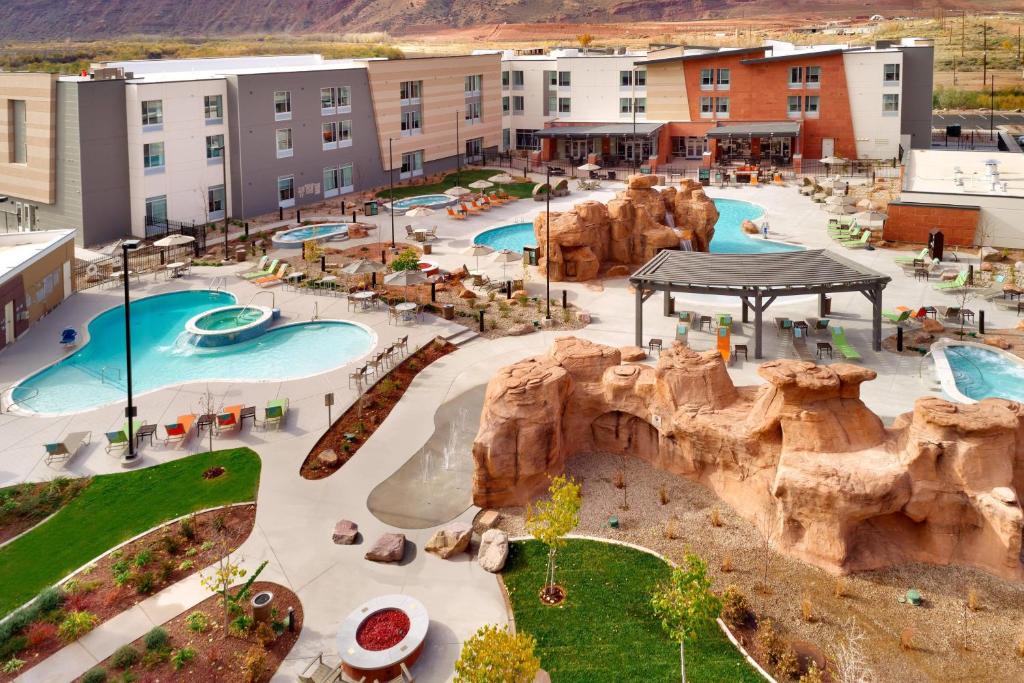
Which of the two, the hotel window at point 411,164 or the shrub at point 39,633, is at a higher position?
the hotel window at point 411,164

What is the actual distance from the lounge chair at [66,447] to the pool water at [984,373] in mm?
28447

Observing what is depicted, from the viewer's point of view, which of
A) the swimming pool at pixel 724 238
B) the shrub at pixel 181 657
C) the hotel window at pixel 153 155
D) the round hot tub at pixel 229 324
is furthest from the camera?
the hotel window at pixel 153 155

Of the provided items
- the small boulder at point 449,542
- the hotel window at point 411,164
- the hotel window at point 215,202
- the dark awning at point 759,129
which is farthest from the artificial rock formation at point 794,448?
the dark awning at point 759,129

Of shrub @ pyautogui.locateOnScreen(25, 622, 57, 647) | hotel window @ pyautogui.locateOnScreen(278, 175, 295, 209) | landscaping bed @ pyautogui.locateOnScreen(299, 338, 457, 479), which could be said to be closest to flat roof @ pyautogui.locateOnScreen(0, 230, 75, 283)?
landscaping bed @ pyautogui.locateOnScreen(299, 338, 457, 479)

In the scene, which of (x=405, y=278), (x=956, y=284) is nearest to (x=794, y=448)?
(x=405, y=278)

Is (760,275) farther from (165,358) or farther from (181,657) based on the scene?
(181,657)

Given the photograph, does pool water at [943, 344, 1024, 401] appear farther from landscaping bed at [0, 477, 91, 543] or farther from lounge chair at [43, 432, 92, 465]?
lounge chair at [43, 432, 92, 465]

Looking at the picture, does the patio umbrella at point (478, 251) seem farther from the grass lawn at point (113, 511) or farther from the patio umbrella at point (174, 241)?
the grass lawn at point (113, 511)

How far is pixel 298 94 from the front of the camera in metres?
59.6

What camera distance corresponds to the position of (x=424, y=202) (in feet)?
207

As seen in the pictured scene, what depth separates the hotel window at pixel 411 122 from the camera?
229 ft

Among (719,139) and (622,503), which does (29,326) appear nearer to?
(622,503)

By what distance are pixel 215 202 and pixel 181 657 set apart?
1709 inches

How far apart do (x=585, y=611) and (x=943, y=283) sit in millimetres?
30088
